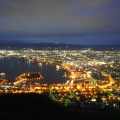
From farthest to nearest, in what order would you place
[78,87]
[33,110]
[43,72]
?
[43,72] → [78,87] → [33,110]

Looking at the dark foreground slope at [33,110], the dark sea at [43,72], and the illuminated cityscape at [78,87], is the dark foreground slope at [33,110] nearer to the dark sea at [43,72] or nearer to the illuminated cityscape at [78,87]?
the illuminated cityscape at [78,87]

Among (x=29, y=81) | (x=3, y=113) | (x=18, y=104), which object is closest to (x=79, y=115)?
(x=18, y=104)

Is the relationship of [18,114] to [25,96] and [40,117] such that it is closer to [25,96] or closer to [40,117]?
[40,117]

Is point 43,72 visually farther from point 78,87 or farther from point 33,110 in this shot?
point 33,110

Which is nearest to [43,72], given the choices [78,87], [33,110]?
[78,87]

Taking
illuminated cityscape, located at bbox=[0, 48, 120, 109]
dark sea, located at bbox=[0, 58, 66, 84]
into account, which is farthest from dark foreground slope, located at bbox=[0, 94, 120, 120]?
dark sea, located at bbox=[0, 58, 66, 84]

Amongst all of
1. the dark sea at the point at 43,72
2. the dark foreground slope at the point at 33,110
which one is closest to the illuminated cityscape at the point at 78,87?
the dark sea at the point at 43,72

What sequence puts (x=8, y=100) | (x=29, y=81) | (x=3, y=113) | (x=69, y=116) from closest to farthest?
(x=3, y=113)
(x=69, y=116)
(x=8, y=100)
(x=29, y=81)

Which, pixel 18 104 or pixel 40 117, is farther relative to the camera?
pixel 18 104

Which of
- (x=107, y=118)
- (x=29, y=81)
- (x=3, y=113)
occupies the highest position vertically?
(x=3, y=113)
